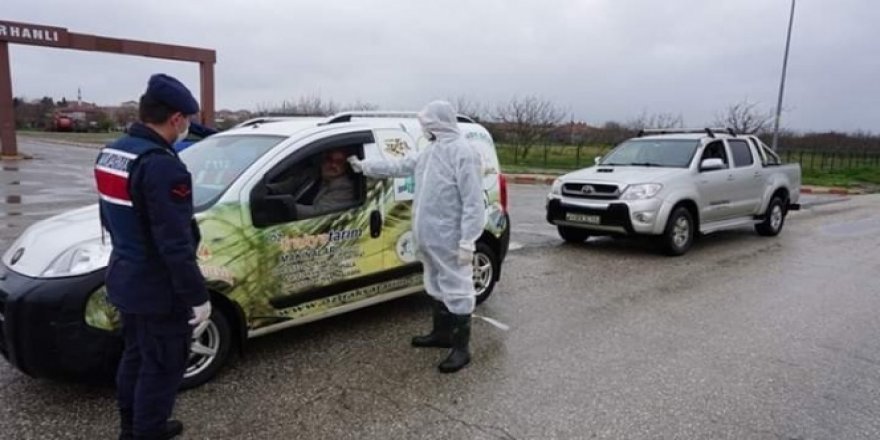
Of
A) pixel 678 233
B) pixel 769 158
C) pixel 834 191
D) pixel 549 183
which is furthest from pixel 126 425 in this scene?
pixel 834 191

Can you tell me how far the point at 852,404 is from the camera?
3.71 meters

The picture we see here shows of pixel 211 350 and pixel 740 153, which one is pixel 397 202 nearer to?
pixel 211 350

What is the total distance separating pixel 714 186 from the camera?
28.8ft

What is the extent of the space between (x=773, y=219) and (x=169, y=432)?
1015 cm

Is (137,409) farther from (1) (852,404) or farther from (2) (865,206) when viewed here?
(2) (865,206)

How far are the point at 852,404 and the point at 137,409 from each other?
4.10 meters

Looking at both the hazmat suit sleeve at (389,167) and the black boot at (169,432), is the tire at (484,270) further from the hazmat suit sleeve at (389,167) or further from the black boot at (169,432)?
the black boot at (169,432)

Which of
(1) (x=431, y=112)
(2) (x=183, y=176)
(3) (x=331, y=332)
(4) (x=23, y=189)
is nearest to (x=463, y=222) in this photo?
(1) (x=431, y=112)

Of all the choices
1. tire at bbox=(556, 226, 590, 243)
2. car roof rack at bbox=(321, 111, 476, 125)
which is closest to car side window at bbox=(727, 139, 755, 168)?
tire at bbox=(556, 226, 590, 243)

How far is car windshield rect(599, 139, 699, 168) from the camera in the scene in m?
8.77

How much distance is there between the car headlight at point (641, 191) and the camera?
7953 millimetres

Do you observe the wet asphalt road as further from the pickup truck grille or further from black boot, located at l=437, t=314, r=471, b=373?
the pickup truck grille

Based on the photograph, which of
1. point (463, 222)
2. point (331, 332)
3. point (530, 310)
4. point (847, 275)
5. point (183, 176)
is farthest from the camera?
point (847, 275)

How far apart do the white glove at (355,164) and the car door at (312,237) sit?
0.16 ft
